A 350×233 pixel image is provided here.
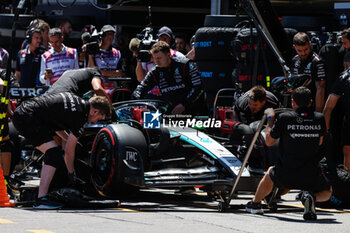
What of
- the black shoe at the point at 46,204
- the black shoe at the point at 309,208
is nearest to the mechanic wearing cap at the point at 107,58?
the black shoe at the point at 46,204

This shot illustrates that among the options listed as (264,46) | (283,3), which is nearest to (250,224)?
(264,46)

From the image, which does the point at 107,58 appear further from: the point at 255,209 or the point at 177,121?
the point at 255,209

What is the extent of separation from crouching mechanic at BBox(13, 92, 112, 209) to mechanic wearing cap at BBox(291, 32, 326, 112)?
3.37 m

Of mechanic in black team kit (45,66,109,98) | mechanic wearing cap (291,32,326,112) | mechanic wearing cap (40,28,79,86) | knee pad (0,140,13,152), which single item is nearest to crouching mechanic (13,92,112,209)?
mechanic in black team kit (45,66,109,98)

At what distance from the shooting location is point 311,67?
12.7 meters

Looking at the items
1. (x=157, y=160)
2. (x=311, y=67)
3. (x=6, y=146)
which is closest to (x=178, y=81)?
(x=157, y=160)

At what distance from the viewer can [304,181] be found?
9.82 m

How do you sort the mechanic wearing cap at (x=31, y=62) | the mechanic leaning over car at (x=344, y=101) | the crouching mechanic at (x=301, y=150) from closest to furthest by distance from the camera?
the crouching mechanic at (x=301, y=150), the mechanic leaning over car at (x=344, y=101), the mechanic wearing cap at (x=31, y=62)

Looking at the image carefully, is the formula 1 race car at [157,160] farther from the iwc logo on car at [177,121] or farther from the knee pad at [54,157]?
the knee pad at [54,157]

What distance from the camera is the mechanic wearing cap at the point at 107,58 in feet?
49.2

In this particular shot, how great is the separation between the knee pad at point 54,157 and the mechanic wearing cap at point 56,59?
13.4 ft

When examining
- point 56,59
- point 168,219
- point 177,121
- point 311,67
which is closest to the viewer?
point 168,219

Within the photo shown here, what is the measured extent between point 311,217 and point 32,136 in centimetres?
346

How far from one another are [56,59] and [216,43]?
265 cm
